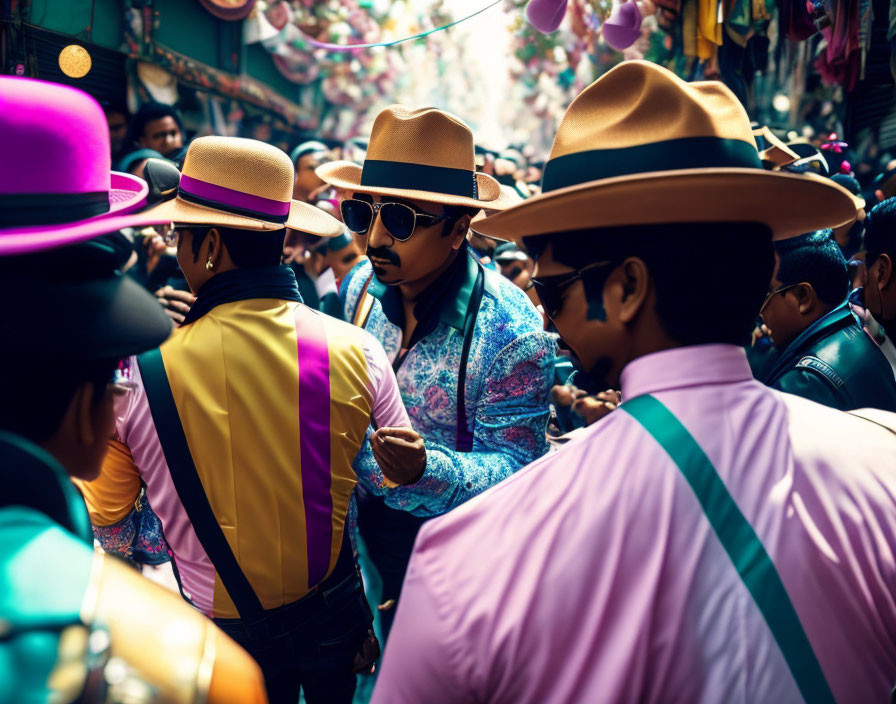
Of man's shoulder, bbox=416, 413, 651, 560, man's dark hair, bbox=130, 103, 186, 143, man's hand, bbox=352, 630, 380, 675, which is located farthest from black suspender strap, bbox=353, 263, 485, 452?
man's dark hair, bbox=130, 103, 186, 143

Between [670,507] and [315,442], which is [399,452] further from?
[670,507]

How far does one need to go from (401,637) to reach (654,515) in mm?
465

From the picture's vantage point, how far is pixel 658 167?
1.38 m

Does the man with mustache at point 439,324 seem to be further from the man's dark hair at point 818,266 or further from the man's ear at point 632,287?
the man's ear at point 632,287

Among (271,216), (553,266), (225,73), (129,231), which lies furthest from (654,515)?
(225,73)

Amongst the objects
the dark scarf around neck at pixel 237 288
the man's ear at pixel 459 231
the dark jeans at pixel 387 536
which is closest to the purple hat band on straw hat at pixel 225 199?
the dark scarf around neck at pixel 237 288

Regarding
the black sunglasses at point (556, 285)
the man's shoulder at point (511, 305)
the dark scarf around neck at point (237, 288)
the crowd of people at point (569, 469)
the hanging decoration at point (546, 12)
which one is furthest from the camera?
the hanging decoration at point (546, 12)

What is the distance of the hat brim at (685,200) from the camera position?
1.30m

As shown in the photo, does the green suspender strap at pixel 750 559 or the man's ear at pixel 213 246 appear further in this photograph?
the man's ear at pixel 213 246

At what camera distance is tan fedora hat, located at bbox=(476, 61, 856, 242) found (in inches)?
52.1

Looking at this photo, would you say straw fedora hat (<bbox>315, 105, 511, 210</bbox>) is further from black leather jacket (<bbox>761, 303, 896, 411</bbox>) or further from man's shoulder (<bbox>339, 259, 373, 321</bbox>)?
black leather jacket (<bbox>761, 303, 896, 411</bbox>)

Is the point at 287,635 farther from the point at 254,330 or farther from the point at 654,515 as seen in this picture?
the point at 654,515

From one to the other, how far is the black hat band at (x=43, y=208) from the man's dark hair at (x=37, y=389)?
27cm

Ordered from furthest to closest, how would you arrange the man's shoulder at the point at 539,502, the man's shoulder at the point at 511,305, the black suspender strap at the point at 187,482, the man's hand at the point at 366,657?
the man's shoulder at the point at 511,305, the man's hand at the point at 366,657, the black suspender strap at the point at 187,482, the man's shoulder at the point at 539,502
